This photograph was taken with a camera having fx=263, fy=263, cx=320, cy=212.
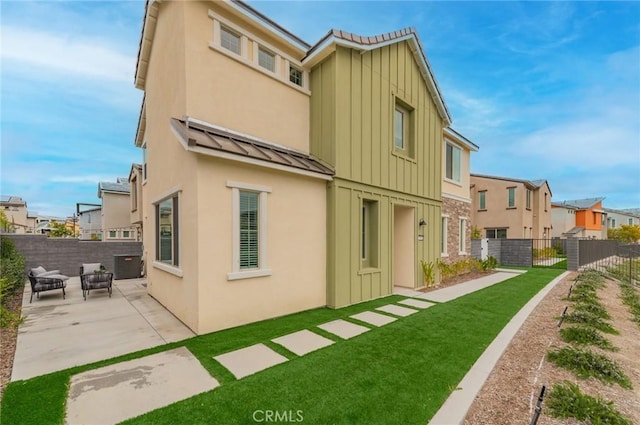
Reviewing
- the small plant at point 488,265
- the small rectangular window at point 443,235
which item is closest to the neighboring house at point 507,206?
the small plant at point 488,265

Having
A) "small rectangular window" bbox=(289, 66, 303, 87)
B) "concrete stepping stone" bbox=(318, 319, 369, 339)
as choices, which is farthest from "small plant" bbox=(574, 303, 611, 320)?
"small rectangular window" bbox=(289, 66, 303, 87)

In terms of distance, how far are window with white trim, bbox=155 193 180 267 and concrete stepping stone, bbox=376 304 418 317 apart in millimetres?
5301

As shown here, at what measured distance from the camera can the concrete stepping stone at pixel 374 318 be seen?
5.89 metres

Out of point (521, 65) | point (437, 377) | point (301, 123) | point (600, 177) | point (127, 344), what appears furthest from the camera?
point (600, 177)

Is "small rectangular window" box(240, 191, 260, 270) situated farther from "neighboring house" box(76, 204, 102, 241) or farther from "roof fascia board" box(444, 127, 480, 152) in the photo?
"neighboring house" box(76, 204, 102, 241)

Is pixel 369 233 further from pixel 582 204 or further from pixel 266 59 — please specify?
pixel 582 204

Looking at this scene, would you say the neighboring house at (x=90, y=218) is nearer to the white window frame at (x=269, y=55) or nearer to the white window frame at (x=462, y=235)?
the white window frame at (x=269, y=55)

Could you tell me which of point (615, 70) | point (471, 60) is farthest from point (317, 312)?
point (615, 70)

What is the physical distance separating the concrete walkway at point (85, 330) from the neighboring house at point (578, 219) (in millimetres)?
41423

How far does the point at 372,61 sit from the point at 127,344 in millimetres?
9326

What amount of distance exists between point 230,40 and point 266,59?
1008mm

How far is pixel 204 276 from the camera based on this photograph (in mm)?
5086

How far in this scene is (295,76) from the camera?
309 inches

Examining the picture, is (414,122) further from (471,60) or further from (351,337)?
(471,60)
